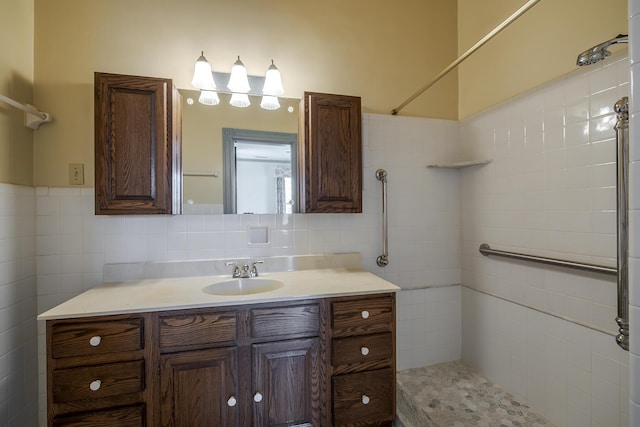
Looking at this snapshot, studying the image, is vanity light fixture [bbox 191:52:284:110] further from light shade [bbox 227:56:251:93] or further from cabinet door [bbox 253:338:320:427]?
cabinet door [bbox 253:338:320:427]

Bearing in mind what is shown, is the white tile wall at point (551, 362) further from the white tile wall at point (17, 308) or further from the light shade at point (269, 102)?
the white tile wall at point (17, 308)

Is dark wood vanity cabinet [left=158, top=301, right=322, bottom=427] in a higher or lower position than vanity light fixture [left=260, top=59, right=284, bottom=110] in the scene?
lower

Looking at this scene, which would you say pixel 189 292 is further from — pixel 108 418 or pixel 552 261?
pixel 552 261

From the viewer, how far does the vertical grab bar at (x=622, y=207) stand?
45.1 inches

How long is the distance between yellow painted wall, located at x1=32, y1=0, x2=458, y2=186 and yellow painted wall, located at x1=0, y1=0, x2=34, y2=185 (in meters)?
0.04

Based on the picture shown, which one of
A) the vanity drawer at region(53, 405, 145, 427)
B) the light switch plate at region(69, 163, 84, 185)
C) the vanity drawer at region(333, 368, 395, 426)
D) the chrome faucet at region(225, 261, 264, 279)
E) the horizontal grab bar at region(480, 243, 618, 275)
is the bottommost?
the vanity drawer at region(333, 368, 395, 426)

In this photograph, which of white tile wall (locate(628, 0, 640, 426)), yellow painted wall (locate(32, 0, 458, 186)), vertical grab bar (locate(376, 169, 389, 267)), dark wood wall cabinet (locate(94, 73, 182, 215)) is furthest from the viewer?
vertical grab bar (locate(376, 169, 389, 267))

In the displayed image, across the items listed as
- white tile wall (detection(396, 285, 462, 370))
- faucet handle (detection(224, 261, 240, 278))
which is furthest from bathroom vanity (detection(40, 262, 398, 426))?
white tile wall (detection(396, 285, 462, 370))

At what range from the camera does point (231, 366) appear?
133 centimetres

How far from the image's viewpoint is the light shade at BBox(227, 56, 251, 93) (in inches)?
69.4

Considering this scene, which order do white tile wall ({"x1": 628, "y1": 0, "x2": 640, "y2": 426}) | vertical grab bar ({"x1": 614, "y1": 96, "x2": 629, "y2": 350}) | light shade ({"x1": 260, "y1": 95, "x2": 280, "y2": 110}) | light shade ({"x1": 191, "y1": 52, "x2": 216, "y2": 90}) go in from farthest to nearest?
light shade ({"x1": 260, "y1": 95, "x2": 280, "y2": 110}) < light shade ({"x1": 191, "y1": 52, "x2": 216, "y2": 90}) < vertical grab bar ({"x1": 614, "y1": 96, "x2": 629, "y2": 350}) < white tile wall ({"x1": 628, "y1": 0, "x2": 640, "y2": 426})

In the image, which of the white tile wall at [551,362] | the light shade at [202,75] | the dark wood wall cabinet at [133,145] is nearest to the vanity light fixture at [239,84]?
the light shade at [202,75]

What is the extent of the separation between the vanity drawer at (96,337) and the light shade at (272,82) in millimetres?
1401

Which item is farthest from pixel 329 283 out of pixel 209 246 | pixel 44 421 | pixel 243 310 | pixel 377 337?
pixel 44 421
